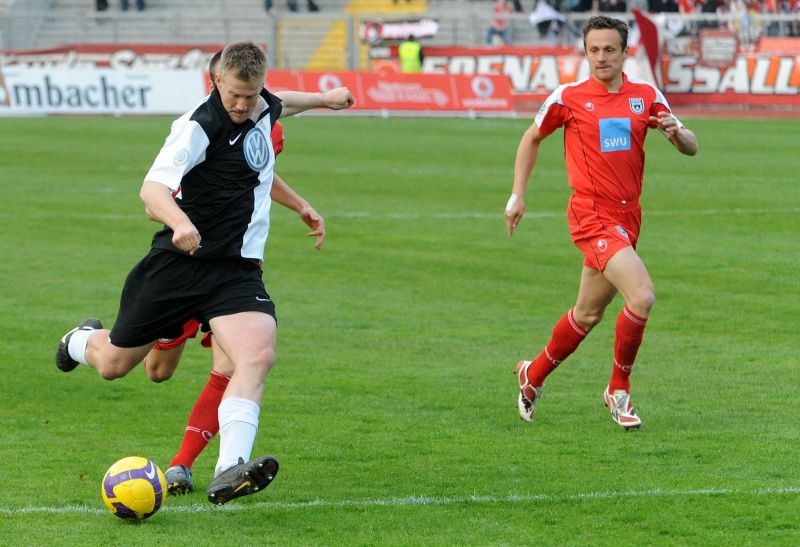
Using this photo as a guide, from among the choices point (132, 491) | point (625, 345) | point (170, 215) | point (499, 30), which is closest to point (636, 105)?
point (625, 345)

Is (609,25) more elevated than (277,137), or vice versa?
(609,25)

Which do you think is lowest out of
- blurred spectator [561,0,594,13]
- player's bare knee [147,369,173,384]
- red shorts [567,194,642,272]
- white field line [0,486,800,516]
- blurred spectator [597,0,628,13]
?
blurred spectator [561,0,594,13]

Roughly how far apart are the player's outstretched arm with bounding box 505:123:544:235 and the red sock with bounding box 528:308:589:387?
62cm

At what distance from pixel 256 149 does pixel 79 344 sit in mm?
1542

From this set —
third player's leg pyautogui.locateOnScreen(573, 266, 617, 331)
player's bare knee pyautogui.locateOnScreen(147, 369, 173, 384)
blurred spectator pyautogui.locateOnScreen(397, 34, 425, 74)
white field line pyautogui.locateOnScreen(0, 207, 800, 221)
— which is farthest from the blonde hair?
blurred spectator pyautogui.locateOnScreen(397, 34, 425, 74)

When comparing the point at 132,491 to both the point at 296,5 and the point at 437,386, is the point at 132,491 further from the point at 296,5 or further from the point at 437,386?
the point at 296,5

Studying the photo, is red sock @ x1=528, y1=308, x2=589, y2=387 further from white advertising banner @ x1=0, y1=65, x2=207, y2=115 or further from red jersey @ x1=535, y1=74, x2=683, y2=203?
white advertising banner @ x1=0, y1=65, x2=207, y2=115

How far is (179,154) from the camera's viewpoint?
6.18 metres

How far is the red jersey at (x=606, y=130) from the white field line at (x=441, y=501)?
83.7 inches

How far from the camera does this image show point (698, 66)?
3581 cm

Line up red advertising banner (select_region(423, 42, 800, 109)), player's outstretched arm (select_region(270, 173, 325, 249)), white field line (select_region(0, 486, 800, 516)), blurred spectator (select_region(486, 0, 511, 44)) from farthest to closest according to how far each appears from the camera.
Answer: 1. blurred spectator (select_region(486, 0, 511, 44))
2. red advertising banner (select_region(423, 42, 800, 109))
3. player's outstretched arm (select_region(270, 173, 325, 249))
4. white field line (select_region(0, 486, 800, 516))

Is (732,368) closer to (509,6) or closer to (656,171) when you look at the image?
(656,171)

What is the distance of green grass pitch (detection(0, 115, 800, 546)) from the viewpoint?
20.1 feet

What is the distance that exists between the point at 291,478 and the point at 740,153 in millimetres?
Result: 19593
